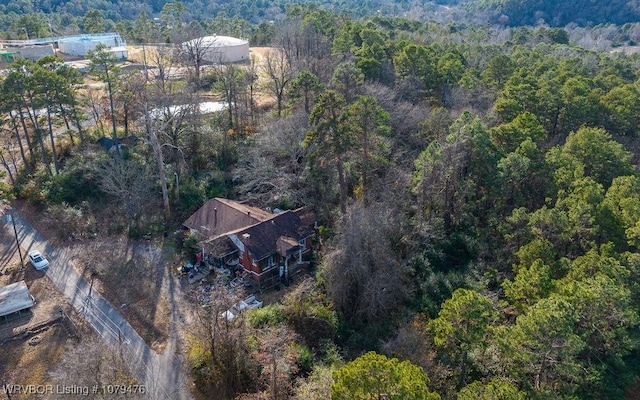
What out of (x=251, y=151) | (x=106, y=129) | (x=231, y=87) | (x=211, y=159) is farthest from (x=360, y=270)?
(x=106, y=129)

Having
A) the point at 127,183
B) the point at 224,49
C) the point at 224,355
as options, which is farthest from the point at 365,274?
the point at 224,49

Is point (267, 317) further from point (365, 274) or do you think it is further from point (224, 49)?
point (224, 49)

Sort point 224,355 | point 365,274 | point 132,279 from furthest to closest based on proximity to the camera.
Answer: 1. point 132,279
2. point 365,274
3. point 224,355

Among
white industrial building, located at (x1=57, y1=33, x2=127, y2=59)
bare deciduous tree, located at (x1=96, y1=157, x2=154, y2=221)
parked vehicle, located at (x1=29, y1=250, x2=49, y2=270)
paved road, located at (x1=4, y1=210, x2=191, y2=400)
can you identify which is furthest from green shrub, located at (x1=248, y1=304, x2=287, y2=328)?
white industrial building, located at (x1=57, y1=33, x2=127, y2=59)

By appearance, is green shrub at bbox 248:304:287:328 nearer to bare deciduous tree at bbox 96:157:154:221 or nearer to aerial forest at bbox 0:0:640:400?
aerial forest at bbox 0:0:640:400

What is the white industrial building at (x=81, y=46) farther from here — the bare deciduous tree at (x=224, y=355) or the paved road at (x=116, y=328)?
the bare deciduous tree at (x=224, y=355)
